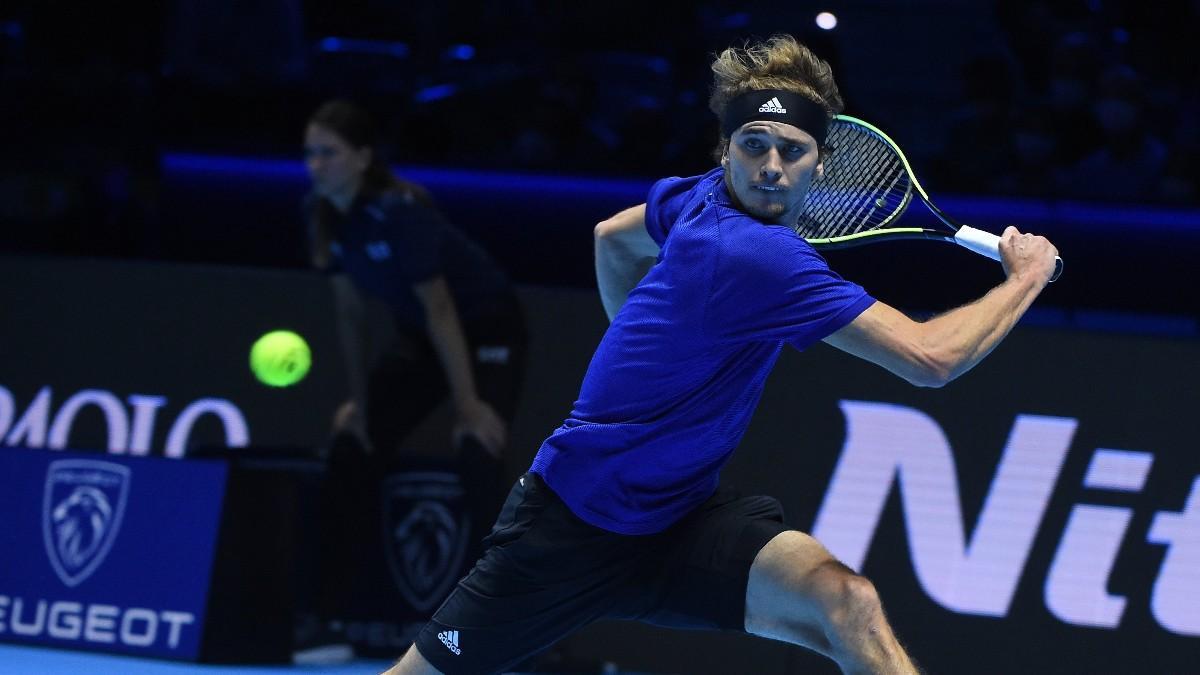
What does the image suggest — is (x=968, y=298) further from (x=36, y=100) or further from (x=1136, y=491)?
(x=36, y=100)

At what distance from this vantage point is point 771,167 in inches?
135

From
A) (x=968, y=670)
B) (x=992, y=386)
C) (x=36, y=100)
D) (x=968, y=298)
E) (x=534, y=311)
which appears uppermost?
(x=36, y=100)

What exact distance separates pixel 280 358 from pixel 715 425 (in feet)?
10.7

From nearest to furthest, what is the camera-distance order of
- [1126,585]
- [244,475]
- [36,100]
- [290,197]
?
[1126,585] < [244,475] < [290,197] < [36,100]

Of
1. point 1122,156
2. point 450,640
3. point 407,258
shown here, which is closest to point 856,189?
point 450,640

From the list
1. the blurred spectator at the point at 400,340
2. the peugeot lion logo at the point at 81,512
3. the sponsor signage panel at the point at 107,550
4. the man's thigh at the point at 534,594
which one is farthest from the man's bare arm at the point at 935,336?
the peugeot lion logo at the point at 81,512

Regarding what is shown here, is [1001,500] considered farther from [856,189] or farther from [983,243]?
[983,243]

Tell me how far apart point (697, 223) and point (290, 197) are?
557cm

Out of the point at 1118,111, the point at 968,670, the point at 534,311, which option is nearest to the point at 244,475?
the point at 534,311

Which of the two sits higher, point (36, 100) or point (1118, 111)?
point (36, 100)

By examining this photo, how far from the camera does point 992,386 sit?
224 inches

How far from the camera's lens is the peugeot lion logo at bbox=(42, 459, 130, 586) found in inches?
235

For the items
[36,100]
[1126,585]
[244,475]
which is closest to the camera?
[1126,585]

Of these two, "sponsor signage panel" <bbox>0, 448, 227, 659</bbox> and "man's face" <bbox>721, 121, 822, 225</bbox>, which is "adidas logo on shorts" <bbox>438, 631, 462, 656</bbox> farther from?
"sponsor signage panel" <bbox>0, 448, 227, 659</bbox>
